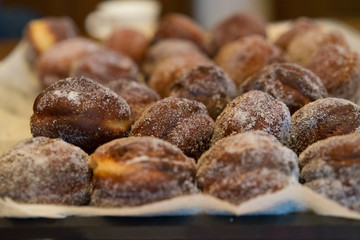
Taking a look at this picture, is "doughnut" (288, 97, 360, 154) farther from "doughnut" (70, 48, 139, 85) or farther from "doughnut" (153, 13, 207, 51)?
"doughnut" (153, 13, 207, 51)

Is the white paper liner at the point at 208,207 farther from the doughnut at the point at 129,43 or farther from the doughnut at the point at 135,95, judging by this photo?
the doughnut at the point at 129,43

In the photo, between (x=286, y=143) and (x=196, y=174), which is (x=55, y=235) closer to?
(x=196, y=174)

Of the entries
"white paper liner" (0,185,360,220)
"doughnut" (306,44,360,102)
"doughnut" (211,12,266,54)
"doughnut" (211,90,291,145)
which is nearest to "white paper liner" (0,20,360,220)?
"white paper liner" (0,185,360,220)

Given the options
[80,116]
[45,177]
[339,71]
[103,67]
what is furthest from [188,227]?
[103,67]

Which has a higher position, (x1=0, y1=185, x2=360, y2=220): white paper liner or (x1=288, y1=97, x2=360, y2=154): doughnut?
(x1=288, y1=97, x2=360, y2=154): doughnut

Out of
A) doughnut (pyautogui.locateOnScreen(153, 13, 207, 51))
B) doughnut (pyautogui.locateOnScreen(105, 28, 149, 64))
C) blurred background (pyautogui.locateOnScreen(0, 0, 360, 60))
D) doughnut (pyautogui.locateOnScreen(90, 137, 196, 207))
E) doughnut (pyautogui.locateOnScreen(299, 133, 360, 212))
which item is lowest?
blurred background (pyautogui.locateOnScreen(0, 0, 360, 60))
